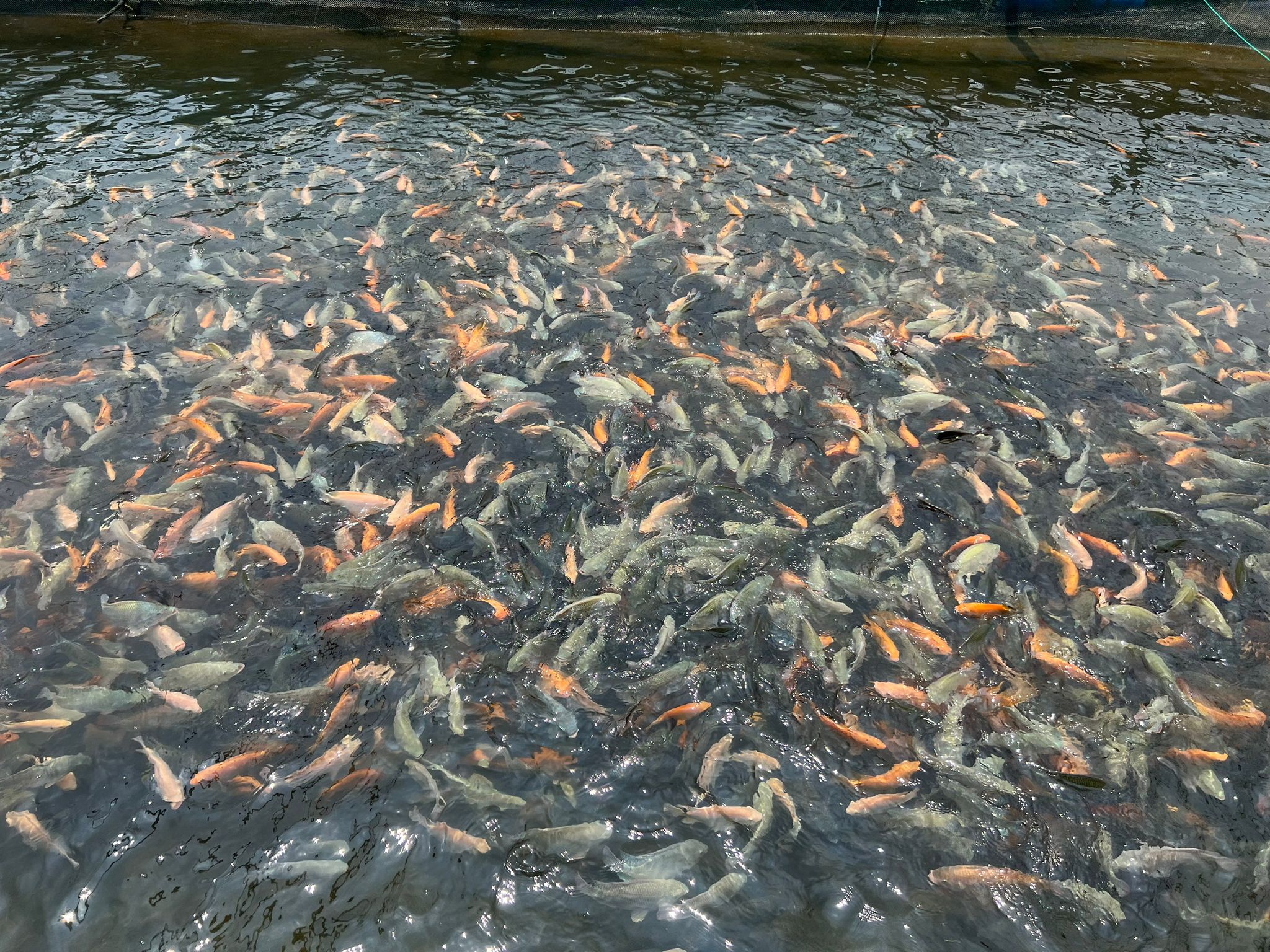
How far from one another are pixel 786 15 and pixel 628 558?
20.1m

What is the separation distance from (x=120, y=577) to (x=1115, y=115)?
1899 centimetres

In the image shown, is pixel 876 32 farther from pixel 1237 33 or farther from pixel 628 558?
pixel 628 558

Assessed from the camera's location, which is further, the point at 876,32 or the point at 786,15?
the point at 786,15

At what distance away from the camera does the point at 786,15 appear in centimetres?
2053

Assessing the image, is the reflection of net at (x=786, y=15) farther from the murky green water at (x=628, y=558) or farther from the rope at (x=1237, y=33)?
the murky green water at (x=628, y=558)

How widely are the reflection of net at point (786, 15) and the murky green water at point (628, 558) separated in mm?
10310

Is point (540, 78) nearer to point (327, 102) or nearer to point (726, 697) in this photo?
point (327, 102)

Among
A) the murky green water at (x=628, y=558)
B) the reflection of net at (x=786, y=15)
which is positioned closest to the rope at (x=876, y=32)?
the reflection of net at (x=786, y=15)

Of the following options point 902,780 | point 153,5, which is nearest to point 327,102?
point 153,5

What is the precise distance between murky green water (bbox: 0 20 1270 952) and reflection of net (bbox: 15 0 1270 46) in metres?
10.3

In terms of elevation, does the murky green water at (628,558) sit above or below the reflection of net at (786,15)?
below

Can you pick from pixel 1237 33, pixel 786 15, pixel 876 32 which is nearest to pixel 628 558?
pixel 786 15

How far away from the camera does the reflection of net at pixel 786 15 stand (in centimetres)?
1994

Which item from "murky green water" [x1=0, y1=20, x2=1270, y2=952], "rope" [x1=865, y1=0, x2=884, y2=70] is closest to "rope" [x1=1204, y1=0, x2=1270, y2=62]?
"rope" [x1=865, y1=0, x2=884, y2=70]
